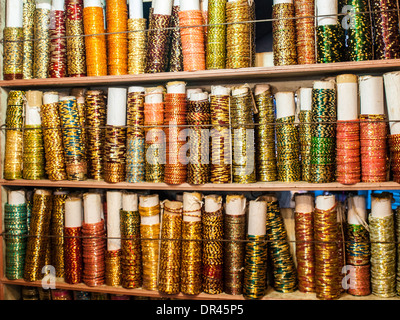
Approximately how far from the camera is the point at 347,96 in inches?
62.2

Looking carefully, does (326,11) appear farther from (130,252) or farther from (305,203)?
(130,252)

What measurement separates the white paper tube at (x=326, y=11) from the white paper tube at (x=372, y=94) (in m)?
0.32

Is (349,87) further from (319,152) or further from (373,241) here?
(373,241)

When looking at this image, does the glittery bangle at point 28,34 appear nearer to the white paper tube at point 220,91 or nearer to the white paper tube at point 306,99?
the white paper tube at point 220,91

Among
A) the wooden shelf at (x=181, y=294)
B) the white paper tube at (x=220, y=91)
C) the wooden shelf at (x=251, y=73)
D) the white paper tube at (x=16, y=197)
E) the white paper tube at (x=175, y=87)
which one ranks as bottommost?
the wooden shelf at (x=181, y=294)

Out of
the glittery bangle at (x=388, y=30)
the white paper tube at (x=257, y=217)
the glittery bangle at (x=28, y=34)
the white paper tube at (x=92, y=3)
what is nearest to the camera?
the glittery bangle at (x=388, y=30)

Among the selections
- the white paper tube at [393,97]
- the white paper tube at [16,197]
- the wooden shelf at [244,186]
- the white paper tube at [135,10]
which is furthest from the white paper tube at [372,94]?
the white paper tube at [16,197]

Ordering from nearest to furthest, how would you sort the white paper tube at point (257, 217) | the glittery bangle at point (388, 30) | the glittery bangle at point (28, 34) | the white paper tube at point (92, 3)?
1. the glittery bangle at point (388, 30)
2. the white paper tube at point (257, 217)
3. the white paper tube at point (92, 3)
4. the glittery bangle at point (28, 34)

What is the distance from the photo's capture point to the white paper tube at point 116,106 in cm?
178

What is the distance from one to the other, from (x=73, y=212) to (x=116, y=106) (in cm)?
62

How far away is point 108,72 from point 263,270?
1329mm

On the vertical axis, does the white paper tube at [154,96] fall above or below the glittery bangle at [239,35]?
below

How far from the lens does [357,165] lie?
1592 millimetres
